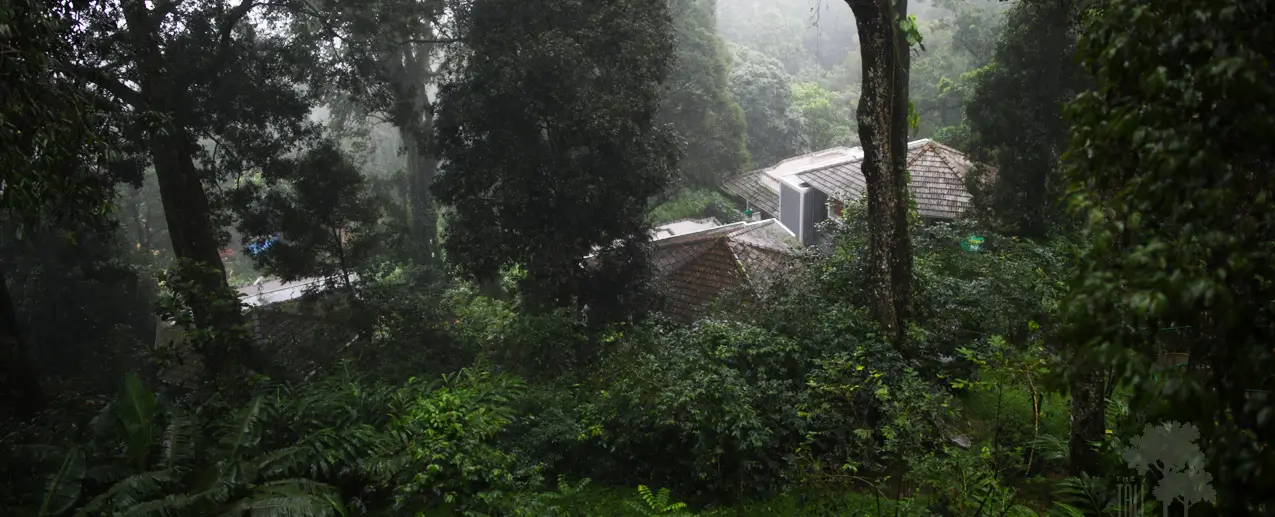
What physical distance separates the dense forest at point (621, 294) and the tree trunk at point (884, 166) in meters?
0.03

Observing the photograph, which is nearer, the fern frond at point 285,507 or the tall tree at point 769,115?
the fern frond at point 285,507

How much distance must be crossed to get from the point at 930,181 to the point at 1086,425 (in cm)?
1312

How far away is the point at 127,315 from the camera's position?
17484mm

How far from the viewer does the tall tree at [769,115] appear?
29.1 m

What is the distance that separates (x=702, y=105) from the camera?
78.5 ft

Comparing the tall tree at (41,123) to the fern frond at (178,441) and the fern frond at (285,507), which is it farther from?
the fern frond at (285,507)

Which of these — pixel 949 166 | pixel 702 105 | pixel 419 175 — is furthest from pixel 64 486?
pixel 702 105

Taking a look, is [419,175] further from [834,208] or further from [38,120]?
[38,120]

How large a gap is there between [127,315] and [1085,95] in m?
19.7

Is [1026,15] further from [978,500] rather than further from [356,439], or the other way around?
[356,439]

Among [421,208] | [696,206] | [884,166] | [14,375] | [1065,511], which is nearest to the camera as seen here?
[1065,511]

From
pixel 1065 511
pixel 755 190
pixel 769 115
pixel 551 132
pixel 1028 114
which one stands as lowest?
pixel 755 190

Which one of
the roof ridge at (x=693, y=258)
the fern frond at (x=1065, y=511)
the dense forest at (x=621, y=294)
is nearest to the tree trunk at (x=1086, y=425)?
the dense forest at (x=621, y=294)

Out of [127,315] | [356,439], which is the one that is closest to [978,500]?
[356,439]
